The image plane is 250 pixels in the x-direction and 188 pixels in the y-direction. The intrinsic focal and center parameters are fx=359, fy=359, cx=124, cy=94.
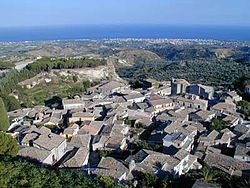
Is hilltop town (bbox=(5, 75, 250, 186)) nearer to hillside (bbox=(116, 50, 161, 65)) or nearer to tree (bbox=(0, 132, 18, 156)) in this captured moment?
tree (bbox=(0, 132, 18, 156))

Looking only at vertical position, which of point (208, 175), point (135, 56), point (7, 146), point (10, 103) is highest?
point (7, 146)

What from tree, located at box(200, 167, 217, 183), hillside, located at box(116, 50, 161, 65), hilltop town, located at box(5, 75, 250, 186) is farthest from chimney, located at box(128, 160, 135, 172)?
hillside, located at box(116, 50, 161, 65)

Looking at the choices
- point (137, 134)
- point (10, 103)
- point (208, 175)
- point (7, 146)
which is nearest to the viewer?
point (208, 175)

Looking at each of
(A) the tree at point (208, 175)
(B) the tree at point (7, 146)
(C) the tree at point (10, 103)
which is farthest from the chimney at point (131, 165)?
(C) the tree at point (10, 103)

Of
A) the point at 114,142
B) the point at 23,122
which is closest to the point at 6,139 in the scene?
the point at 114,142

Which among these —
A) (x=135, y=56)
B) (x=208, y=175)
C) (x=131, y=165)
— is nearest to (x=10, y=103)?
(x=131, y=165)

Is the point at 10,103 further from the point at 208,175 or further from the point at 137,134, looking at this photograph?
the point at 208,175
